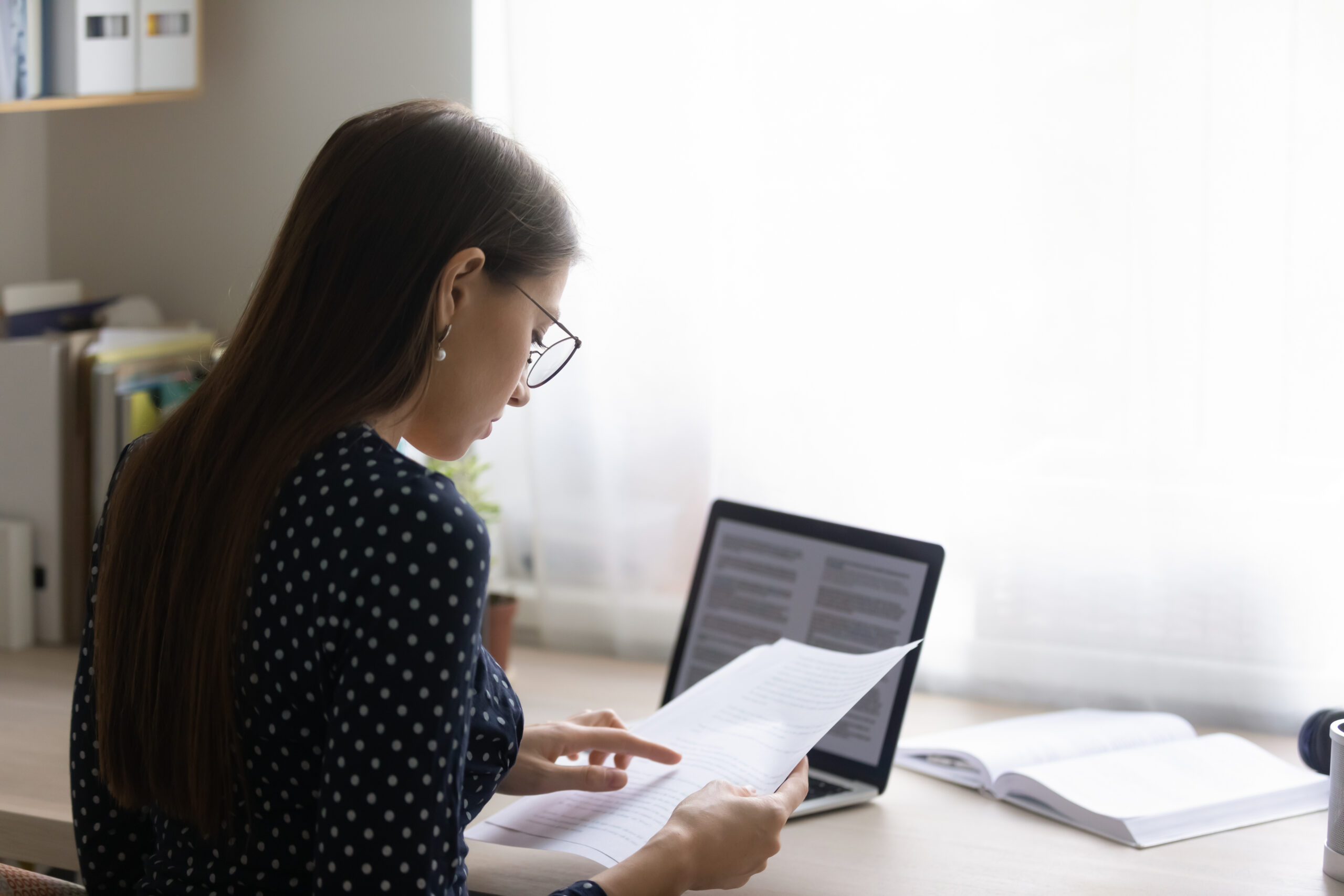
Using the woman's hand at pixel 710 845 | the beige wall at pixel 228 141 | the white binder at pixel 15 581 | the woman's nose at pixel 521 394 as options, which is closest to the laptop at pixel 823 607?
the woman's hand at pixel 710 845

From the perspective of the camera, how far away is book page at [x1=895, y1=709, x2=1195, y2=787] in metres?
1.30

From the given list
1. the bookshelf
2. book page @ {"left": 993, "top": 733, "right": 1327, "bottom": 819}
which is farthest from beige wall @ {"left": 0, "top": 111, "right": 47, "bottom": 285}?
book page @ {"left": 993, "top": 733, "right": 1327, "bottom": 819}

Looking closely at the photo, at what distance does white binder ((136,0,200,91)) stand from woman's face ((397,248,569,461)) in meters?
1.08

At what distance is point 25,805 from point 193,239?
38.5 inches

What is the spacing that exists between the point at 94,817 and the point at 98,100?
1099 millimetres

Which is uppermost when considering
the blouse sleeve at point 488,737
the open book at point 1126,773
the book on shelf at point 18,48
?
the book on shelf at point 18,48

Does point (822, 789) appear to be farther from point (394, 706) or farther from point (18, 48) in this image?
point (18, 48)

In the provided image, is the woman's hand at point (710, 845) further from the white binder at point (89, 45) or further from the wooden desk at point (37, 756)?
the white binder at point (89, 45)

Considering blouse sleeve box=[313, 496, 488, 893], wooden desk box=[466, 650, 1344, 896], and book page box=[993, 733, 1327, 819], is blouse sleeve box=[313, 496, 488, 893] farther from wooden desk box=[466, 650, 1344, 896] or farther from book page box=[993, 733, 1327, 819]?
book page box=[993, 733, 1327, 819]

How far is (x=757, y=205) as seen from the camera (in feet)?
5.28

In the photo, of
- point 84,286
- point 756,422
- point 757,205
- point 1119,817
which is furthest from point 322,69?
point 1119,817

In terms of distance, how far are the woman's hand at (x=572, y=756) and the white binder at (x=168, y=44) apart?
1.14 m

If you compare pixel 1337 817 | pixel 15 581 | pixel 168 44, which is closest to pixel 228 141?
pixel 168 44

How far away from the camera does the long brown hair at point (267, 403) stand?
80 cm
